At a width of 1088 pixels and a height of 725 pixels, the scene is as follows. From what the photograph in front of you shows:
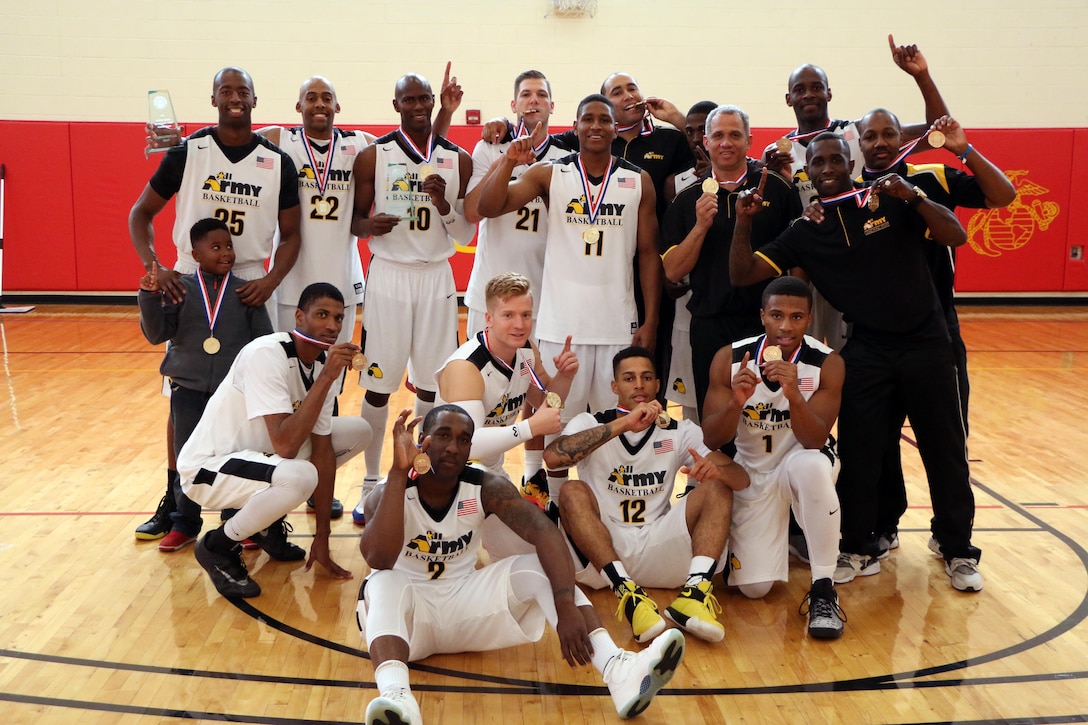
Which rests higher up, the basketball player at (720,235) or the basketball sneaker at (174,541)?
the basketball player at (720,235)

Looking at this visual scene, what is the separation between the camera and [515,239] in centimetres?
586

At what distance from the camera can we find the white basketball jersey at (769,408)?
4.69 metres

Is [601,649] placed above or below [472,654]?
above

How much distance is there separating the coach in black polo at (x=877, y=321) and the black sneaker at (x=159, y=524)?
3.35m

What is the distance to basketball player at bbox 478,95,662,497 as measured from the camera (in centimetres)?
541

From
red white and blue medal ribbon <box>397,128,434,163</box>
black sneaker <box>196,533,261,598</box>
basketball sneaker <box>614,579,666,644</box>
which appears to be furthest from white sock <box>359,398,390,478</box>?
basketball sneaker <box>614,579,666,644</box>

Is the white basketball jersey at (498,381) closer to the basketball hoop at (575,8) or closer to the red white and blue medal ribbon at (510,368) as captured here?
the red white and blue medal ribbon at (510,368)

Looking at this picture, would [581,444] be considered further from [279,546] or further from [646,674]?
[279,546]

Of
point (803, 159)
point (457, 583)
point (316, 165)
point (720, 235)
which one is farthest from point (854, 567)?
point (316, 165)

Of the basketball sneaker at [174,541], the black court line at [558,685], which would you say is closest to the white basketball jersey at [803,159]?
the black court line at [558,685]

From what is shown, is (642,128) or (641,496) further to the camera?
(642,128)

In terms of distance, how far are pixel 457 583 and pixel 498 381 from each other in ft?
3.58

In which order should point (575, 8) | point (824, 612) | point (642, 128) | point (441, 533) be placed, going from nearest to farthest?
1. point (441, 533)
2. point (824, 612)
3. point (642, 128)
4. point (575, 8)

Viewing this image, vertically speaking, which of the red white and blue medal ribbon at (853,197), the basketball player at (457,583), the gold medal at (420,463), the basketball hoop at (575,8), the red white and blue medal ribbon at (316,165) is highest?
the basketball hoop at (575,8)
